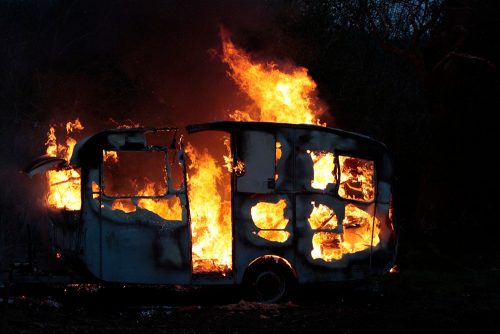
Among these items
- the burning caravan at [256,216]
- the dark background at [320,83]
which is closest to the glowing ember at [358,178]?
the burning caravan at [256,216]

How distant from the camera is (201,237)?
34.4 feet

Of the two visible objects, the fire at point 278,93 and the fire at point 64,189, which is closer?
the fire at point 64,189

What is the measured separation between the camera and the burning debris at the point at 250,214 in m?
8.87

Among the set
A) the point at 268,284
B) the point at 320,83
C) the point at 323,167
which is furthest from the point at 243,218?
the point at 320,83

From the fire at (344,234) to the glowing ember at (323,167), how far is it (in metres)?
0.37

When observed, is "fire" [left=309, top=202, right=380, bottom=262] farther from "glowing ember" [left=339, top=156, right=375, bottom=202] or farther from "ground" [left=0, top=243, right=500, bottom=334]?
"ground" [left=0, top=243, right=500, bottom=334]

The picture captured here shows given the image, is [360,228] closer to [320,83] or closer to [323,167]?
[323,167]

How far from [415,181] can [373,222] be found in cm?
1077

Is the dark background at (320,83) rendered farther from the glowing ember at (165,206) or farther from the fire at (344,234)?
the glowing ember at (165,206)

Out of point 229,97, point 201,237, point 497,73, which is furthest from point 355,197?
point 229,97

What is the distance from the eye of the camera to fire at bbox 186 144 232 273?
33.5 feet

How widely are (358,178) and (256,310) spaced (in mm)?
2681

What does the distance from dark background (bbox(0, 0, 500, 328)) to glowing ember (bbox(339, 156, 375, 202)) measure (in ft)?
17.1

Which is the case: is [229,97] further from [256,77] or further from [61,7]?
[61,7]
